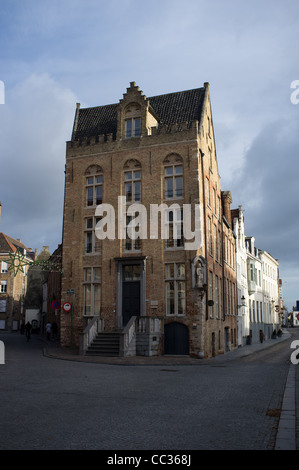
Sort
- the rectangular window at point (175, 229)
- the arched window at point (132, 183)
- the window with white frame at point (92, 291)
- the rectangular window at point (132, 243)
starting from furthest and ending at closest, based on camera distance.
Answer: the arched window at point (132, 183) → the window with white frame at point (92, 291) → the rectangular window at point (132, 243) → the rectangular window at point (175, 229)

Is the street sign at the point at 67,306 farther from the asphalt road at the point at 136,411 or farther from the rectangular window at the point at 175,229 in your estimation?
the asphalt road at the point at 136,411

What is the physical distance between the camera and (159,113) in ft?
99.0

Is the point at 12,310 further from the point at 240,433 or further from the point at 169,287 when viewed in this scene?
the point at 240,433

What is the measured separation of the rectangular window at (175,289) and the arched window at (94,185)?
21.8 ft

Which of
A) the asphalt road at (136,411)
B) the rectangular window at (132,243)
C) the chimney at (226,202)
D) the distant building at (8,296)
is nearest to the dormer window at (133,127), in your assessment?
the rectangular window at (132,243)

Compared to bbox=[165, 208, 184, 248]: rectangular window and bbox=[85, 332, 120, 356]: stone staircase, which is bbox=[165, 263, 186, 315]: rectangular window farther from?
bbox=[85, 332, 120, 356]: stone staircase

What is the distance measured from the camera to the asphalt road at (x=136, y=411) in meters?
6.36

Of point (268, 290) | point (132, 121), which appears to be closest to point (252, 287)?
point (268, 290)

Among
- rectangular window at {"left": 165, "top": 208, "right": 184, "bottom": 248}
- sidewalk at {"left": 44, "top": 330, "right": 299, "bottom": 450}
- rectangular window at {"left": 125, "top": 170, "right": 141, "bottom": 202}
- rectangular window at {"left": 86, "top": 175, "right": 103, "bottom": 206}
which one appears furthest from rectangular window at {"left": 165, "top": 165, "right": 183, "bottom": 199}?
sidewalk at {"left": 44, "top": 330, "right": 299, "bottom": 450}

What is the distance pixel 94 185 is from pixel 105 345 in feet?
33.9

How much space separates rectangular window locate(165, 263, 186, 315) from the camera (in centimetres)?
2505

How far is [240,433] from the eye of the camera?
692cm

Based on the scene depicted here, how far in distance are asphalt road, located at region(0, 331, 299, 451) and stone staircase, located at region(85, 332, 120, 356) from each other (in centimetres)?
→ 789
